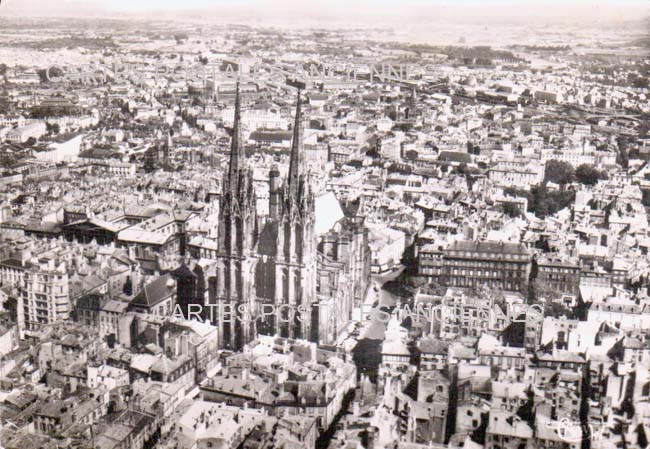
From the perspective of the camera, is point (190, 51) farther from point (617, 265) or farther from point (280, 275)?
point (617, 265)

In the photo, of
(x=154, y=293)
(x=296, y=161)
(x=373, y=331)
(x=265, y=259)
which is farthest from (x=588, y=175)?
(x=154, y=293)

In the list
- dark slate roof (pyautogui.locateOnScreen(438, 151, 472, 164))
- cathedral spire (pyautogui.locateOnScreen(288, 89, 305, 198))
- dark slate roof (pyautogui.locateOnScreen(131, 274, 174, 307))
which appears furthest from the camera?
dark slate roof (pyautogui.locateOnScreen(438, 151, 472, 164))

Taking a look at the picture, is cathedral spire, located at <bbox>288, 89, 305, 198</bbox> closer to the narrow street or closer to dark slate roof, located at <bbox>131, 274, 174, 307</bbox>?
the narrow street

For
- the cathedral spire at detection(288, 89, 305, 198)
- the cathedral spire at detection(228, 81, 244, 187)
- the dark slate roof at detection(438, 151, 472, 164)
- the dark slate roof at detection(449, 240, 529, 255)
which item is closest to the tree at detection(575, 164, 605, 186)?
the dark slate roof at detection(438, 151, 472, 164)

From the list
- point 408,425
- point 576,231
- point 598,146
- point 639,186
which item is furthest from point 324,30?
point 598,146

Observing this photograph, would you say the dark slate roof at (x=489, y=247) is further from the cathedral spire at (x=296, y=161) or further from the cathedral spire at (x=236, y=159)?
the cathedral spire at (x=236, y=159)

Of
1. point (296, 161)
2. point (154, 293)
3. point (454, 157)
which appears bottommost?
point (154, 293)

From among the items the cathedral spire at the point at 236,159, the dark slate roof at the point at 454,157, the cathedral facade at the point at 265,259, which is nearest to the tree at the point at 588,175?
the dark slate roof at the point at 454,157

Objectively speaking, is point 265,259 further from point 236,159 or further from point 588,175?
point 588,175
